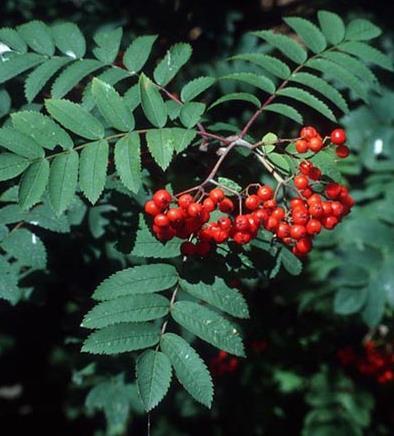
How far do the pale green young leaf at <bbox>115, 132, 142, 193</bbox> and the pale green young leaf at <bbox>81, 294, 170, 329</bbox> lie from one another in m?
0.32

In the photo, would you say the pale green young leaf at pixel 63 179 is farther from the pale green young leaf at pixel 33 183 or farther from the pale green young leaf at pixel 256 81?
the pale green young leaf at pixel 256 81

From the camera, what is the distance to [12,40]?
6.68 feet

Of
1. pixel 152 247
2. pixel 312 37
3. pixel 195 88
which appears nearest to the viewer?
pixel 152 247

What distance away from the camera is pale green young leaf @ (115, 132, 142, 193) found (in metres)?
1.60

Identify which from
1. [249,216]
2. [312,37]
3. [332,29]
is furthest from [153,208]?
[332,29]

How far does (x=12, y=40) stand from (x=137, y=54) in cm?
41

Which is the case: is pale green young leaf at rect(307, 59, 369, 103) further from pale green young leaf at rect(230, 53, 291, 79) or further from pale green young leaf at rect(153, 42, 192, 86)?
pale green young leaf at rect(153, 42, 192, 86)

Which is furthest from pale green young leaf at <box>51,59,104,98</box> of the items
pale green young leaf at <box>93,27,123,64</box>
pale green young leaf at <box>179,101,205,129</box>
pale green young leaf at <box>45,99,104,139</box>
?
pale green young leaf at <box>179,101,205,129</box>

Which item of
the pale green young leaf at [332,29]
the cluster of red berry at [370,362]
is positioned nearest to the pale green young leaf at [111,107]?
the pale green young leaf at [332,29]

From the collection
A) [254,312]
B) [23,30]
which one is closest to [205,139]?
[23,30]

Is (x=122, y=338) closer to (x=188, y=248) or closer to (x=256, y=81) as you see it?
(x=188, y=248)

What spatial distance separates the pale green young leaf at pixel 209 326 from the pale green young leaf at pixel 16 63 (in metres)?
0.90

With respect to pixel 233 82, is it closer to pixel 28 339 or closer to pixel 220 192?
pixel 220 192

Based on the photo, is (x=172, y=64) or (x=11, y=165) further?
(x=172, y=64)
